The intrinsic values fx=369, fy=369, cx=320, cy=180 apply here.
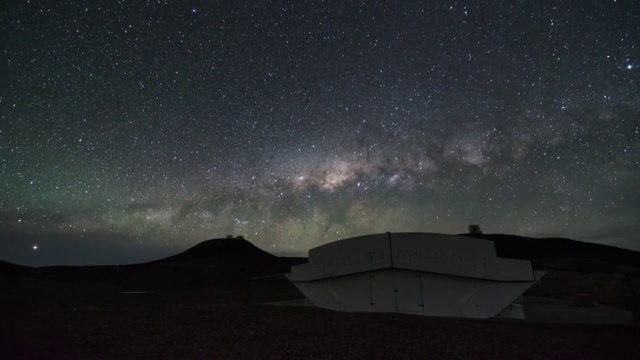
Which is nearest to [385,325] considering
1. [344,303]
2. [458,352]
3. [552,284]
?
[458,352]

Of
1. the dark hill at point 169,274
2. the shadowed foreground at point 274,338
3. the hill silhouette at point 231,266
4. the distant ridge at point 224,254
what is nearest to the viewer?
the shadowed foreground at point 274,338

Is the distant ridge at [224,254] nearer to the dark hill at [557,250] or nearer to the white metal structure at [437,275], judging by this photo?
the dark hill at [557,250]

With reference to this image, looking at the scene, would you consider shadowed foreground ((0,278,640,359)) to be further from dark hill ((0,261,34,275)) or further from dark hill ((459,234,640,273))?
dark hill ((459,234,640,273))

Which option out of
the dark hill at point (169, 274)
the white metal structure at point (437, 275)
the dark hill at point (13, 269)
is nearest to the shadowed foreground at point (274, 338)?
the white metal structure at point (437, 275)

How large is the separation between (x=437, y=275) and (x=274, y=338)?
12536mm

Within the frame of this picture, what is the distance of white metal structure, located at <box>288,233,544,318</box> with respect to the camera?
63.9 feet

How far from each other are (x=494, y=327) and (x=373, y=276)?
7980mm

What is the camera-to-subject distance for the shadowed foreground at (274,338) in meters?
7.98

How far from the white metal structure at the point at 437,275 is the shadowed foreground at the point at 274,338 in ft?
19.2

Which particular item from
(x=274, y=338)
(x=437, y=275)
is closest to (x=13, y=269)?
(x=437, y=275)

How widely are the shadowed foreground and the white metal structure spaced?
5.85 metres

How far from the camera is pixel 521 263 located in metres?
20.2

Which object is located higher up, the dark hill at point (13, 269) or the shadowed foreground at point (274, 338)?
the dark hill at point (13, 269)

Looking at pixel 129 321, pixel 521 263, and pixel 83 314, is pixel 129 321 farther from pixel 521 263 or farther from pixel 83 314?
pixel 521 263
